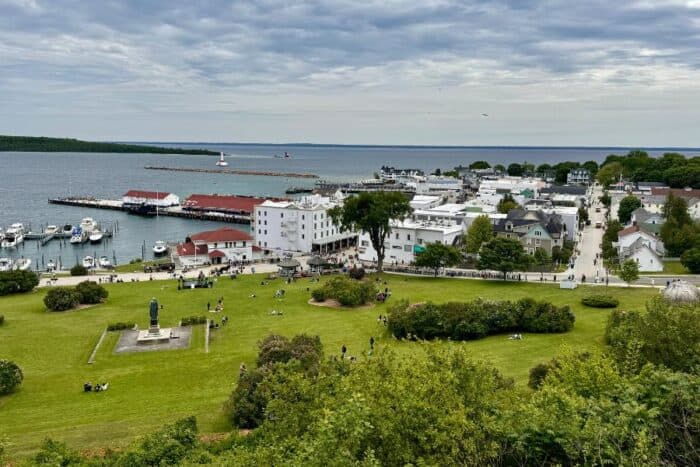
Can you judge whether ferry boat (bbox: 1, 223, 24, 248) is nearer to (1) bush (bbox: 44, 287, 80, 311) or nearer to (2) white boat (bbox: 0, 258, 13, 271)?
(2) white boat (bbox: 0, 258, 13, 271)

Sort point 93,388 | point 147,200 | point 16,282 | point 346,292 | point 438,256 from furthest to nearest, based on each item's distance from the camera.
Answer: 1. point 147,200
2. point 438,256
3. point 16,282
4. point 346,292
5. point 93,388

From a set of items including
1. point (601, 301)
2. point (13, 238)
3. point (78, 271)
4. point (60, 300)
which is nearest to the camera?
point (601, 301)

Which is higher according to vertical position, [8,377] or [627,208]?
[627,208]

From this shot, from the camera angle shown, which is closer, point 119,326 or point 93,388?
point 93,388

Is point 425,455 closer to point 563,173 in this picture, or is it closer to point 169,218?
point 169,218

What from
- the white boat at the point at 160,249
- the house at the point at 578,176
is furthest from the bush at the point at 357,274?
the house at the point at 578,176

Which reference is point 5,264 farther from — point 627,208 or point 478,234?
point 627,208

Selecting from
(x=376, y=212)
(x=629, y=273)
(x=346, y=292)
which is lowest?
(x=346, y=292)

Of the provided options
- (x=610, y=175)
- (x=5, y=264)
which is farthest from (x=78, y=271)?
(x=610, y=175)
